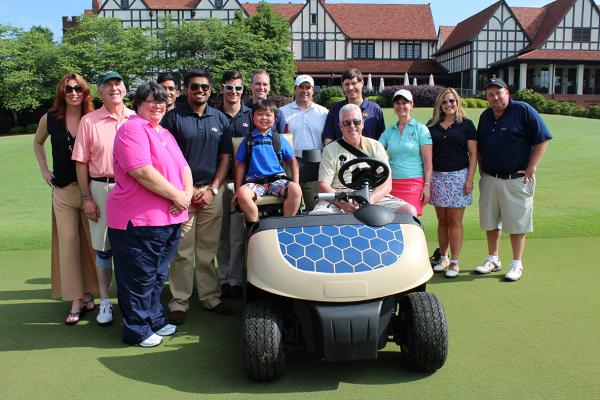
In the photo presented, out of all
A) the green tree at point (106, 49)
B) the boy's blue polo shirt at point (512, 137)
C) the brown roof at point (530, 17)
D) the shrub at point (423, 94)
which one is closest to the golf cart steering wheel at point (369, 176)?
the boy's blue polo shirt at point (512, 137)

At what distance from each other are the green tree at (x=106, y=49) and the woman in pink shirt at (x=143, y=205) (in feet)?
124

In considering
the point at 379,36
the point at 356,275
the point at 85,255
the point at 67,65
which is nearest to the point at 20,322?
the point at 85,255

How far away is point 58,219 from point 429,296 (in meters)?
3.03

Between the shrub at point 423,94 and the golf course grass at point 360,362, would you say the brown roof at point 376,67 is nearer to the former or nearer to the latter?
the shrub at point 423,94

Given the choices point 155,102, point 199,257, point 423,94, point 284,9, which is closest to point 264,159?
point 199,257

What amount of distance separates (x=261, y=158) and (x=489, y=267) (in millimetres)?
2677

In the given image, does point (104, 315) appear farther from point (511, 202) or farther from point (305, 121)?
point (511, 202)

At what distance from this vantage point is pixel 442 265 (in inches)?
237

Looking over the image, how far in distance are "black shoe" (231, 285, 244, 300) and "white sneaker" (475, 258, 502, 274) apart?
2387 mm

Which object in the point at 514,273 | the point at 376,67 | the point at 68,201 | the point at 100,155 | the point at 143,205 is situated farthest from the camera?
the point at 376,67

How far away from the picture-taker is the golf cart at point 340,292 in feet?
10.5

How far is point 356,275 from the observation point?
324 centimetres

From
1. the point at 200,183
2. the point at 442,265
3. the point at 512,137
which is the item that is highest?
the point at 512,137

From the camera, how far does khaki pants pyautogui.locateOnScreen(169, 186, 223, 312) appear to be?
474cm
